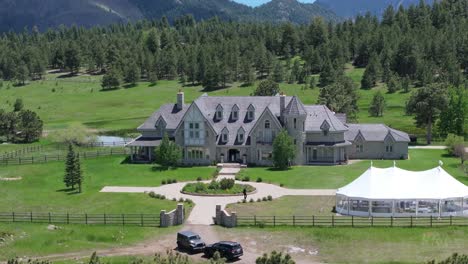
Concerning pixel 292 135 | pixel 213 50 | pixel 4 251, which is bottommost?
pixel 4 251

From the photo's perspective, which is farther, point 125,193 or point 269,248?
point 125,193

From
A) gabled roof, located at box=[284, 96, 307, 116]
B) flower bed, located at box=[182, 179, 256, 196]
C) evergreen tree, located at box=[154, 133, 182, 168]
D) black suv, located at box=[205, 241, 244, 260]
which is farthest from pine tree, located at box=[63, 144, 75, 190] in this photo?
gabled roof, located at box=[284, 96, 307, 116]

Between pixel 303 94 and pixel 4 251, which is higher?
pixel 303 94

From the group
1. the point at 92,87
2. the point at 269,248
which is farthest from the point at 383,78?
the point at 269,248

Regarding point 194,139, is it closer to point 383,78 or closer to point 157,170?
point 157,170

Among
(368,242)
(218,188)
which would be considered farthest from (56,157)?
(368,242)
